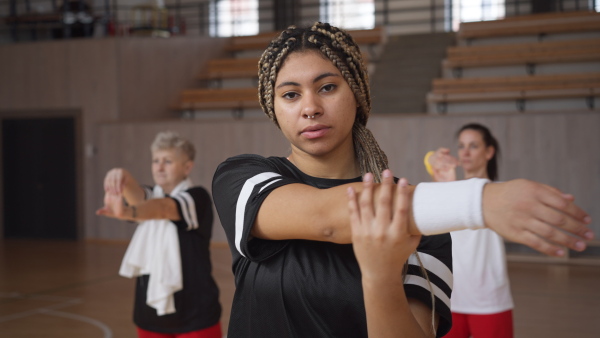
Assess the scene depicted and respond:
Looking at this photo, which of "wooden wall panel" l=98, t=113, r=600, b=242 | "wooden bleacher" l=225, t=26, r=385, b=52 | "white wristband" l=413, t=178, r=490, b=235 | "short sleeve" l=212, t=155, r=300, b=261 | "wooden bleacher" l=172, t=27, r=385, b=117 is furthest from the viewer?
"wooden bleacher" l=225, t=26, r=385, b=52

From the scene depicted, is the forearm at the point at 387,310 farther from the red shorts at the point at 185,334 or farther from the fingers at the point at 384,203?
the red shorts at the point at 185,334

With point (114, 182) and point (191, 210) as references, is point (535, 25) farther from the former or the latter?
point (114, 182)

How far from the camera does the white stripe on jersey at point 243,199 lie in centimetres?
133

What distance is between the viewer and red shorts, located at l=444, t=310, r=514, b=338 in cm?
361

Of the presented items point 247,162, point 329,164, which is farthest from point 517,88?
point 247,162

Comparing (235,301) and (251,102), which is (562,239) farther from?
(251,102)

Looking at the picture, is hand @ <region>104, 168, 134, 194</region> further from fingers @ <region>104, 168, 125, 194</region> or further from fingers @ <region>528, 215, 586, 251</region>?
fingers @ <region>528, 215, 586, 251</region>

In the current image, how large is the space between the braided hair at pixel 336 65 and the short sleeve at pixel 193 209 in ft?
7.35

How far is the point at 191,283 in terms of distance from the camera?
3795 mm

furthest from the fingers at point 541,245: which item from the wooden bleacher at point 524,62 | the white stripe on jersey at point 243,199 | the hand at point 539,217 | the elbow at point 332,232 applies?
the wooden bleacher at point 524,62

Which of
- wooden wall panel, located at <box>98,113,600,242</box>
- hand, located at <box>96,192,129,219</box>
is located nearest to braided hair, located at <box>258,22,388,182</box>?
hand, located at <box>96,192,129,219</box>

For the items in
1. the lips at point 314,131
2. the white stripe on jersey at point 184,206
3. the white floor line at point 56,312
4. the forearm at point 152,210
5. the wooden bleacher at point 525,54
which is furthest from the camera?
the wooden bleacher at point 525,54

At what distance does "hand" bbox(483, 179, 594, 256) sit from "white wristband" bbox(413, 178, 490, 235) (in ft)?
0.10

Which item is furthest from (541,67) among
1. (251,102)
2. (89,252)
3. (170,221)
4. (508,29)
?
(170,221)
